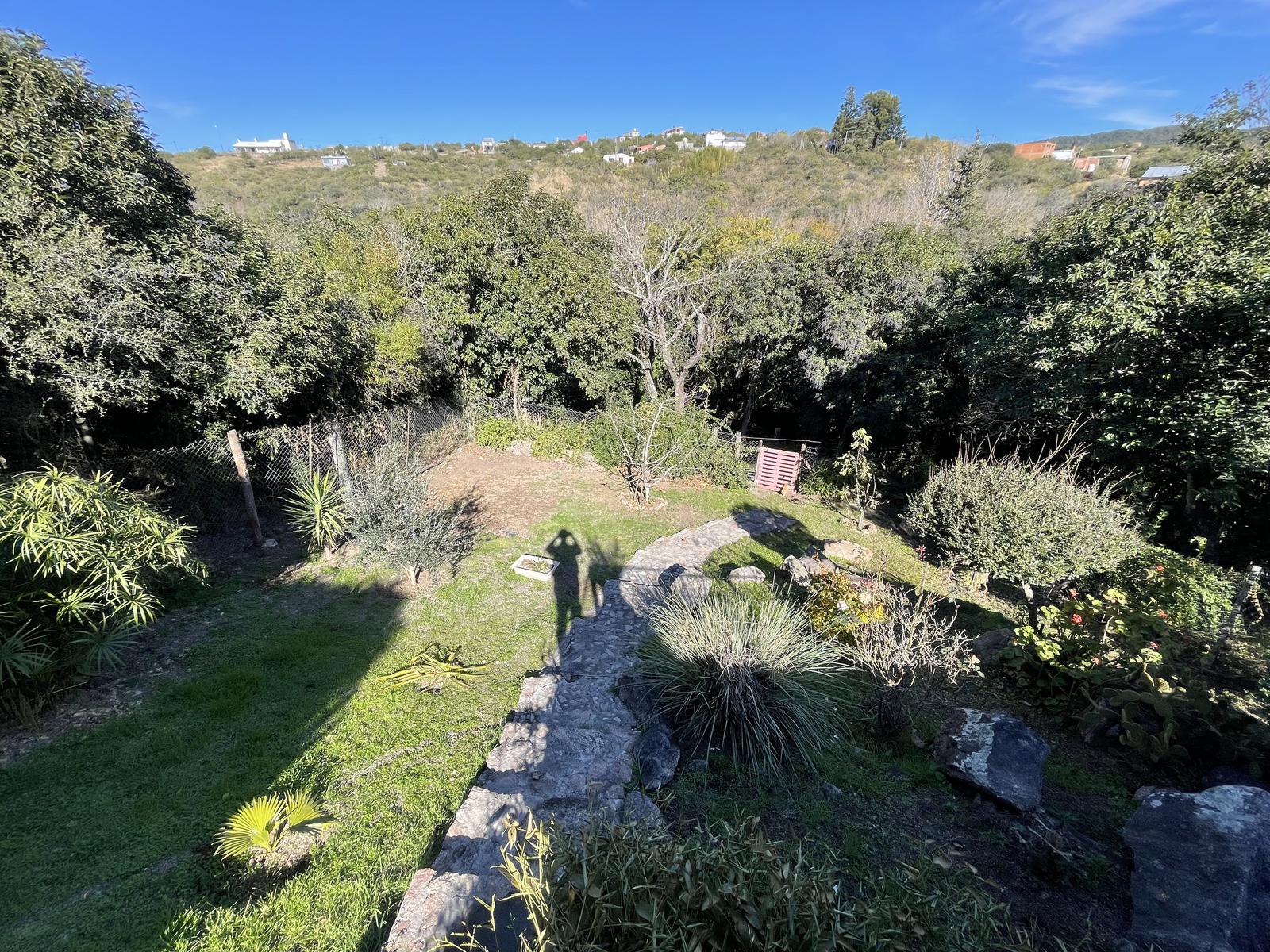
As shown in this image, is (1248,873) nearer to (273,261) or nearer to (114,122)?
(114,122)

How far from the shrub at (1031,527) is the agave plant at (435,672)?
5.49 metres

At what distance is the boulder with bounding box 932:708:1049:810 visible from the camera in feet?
9.20

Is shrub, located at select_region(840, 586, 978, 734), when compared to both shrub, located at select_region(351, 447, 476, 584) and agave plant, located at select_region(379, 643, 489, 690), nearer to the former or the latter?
agave plant, located at select_region(379, 643, 489, 690)

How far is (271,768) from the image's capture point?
310 cm

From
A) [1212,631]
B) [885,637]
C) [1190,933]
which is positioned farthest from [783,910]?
[1212,631]

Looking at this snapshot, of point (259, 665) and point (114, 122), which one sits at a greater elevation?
point (114, 122)

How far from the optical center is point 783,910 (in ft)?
4.67

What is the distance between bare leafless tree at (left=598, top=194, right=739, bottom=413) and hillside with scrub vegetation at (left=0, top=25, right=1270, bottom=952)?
2734mm

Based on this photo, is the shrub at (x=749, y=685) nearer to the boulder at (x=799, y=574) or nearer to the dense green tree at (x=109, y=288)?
the boulder at (x=799, y=574)

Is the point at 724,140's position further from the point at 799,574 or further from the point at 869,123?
the point at 799,574

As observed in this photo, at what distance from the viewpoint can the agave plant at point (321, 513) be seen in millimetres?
5949

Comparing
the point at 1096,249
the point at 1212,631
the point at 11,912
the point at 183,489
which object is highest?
the point at 1096,249

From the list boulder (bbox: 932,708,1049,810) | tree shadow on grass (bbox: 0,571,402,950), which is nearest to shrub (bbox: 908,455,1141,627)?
boulder (bbox: 932,708,1049,810)

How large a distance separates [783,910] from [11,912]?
3366mm
